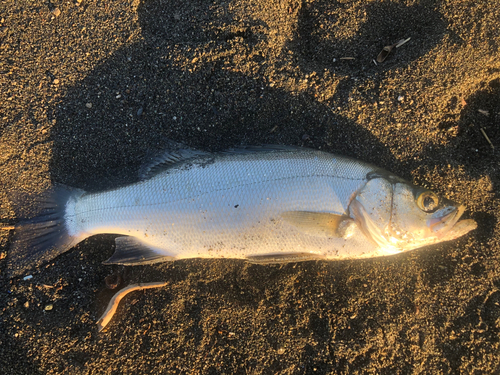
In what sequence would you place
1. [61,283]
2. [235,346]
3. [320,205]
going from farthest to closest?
[61,283], [235,346], [320,205]

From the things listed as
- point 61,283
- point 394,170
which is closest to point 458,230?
point 394,170

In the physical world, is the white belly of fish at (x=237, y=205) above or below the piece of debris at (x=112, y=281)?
above

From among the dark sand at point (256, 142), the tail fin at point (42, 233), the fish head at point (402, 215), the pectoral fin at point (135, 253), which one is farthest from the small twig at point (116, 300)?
the fish head at point (402, 215)

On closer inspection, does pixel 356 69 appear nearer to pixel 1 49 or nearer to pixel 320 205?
pixel 320 205

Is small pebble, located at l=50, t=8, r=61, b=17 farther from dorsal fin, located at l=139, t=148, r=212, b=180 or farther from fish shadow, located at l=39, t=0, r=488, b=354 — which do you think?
dorsal fin, located at l=139, t=148, r=212, b=180

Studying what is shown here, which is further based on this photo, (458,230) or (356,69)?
(356,69)

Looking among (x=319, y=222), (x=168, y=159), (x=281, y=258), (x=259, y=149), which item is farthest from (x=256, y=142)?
(x=281, y=258)

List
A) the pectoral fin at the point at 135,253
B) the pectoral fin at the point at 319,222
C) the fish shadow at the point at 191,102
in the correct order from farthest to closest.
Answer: the fish shadow at the point at 191,102, the pectoral fin at the point at 135,253, the pectoral fin at the point at 319,222

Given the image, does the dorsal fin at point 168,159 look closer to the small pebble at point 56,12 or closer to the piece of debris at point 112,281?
the piece of debris at point 112,281
